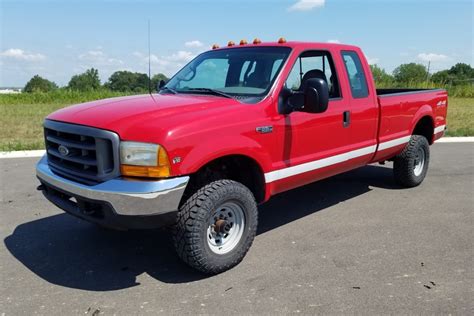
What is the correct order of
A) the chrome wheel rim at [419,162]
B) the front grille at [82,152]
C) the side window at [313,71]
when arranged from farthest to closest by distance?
the chrome wheel rim at [419,162] → the side window at [313,71] → the front grille at [82,152]

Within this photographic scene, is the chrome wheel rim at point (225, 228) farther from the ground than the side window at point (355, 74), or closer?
closer

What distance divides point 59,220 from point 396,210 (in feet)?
13.1

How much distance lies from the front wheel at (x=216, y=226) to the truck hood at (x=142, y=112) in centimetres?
61

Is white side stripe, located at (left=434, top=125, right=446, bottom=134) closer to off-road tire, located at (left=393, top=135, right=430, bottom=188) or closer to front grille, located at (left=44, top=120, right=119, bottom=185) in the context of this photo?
off-road tire, located at (left=393, top=135, right=430, bottom=188)

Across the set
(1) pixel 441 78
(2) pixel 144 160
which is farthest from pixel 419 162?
(1) pixel 441 78

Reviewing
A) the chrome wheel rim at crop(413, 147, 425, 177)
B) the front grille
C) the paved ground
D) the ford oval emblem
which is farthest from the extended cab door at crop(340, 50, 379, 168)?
the ford oval emblem

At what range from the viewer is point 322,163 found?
447cm

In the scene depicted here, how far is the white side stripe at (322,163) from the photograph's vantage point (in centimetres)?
398

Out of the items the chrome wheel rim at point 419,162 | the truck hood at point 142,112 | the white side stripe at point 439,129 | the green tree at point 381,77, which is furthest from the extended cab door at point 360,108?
the green tree at point 381,77

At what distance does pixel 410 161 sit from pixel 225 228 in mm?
3499

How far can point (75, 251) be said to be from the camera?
13.3ft

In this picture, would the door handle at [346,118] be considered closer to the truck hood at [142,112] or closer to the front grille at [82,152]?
the truck hood at [142,112]

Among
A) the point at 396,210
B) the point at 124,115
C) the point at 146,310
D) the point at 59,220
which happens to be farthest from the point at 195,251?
the point at 396,210

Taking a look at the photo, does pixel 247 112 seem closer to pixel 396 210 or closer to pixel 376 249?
pixel 376 249
